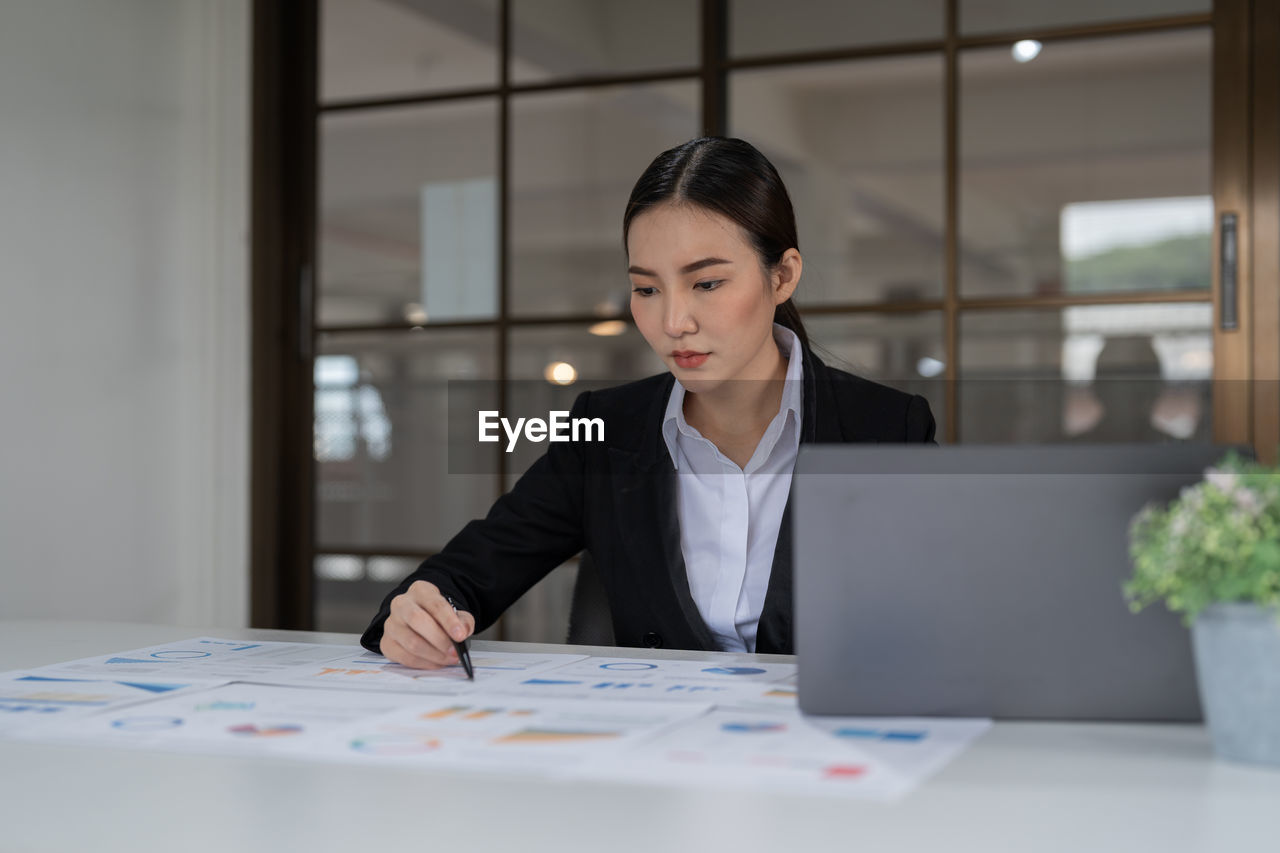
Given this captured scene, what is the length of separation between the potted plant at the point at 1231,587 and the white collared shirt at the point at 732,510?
82 centimetres

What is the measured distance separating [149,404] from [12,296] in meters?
0.47

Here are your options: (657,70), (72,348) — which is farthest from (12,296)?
(657,70)

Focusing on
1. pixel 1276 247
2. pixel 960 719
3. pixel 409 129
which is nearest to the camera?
pixel 960 719

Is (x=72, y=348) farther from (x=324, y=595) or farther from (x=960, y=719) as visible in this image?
(x=960, y=719)

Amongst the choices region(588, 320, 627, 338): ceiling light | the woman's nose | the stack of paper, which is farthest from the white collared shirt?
region(588, 320, 627, 338): ceiling light

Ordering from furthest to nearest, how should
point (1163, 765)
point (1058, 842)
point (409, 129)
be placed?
point (409, 129), point (1163, 765), point (1058, 842)

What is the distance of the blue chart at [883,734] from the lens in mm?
875

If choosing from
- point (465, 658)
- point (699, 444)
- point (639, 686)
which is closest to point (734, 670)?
point (639, 686)

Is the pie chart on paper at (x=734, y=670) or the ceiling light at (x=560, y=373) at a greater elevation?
the ceiling light at (x=560, y=373)

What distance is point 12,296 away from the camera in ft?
8.36

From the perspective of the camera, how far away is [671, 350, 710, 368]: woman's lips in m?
1.70

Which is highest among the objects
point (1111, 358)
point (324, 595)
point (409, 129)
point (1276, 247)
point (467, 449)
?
point (409, 129)

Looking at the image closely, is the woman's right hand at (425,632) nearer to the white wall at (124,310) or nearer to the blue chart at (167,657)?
the blue chart at (167,657)

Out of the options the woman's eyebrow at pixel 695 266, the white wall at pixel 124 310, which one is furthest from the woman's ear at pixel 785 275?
the white wall at pixel 124 310
